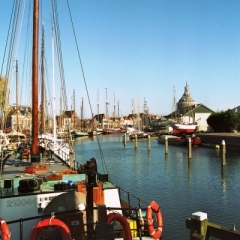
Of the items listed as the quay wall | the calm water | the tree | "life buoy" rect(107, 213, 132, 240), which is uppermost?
the tree

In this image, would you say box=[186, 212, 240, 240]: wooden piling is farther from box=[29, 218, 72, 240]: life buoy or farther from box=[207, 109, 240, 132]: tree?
box=[207, 109, 240, 132]: tree

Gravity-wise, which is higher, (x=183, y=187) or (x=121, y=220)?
(x=121, y=220)

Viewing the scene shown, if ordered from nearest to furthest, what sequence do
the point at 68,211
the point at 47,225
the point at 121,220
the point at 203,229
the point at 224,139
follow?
the point at 47,225 < the point at 68,211 < the point at 121,220 < the point at 203,229 < the point at 224,139

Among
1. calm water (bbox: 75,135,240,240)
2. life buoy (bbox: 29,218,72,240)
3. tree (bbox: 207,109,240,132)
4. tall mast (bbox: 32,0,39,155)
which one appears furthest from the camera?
tree (bbox: 207,109,240,132)

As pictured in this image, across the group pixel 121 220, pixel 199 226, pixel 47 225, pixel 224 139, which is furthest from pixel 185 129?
pixel 47 225

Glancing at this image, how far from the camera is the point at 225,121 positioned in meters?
98.3

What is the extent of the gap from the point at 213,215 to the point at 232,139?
167 feet

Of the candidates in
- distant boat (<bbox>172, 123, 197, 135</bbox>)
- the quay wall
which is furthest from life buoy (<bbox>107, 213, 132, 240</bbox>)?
distant boat (<bbox>172, 123, 197, 135</bbox>)

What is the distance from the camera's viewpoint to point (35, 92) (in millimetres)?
19547

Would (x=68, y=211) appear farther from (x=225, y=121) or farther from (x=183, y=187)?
(x=225, y=121)

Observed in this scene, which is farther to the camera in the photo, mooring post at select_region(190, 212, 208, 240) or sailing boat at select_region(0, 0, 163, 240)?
mooring post at select_region(190, 212, 208, 240)

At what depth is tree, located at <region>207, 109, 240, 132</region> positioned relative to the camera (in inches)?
3775

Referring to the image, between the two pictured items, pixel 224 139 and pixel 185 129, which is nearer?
pixel 224 139

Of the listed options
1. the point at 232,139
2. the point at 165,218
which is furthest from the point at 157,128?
the point at 165,218
